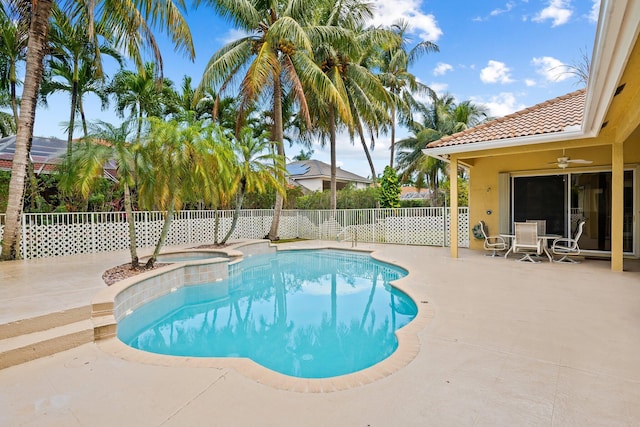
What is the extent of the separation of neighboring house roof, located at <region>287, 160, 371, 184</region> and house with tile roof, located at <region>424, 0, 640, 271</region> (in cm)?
1850

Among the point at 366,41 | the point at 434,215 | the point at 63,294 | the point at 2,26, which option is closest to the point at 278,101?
the point at 366,41

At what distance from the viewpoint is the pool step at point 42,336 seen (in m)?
4.07

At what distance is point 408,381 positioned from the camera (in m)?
3.42

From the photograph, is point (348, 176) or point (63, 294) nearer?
point (63, 294)

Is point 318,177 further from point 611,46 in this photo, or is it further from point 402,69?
point 611,46

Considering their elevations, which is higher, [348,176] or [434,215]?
[348,176]

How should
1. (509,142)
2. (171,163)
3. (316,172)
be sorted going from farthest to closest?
(316,172), (509,142), (171,163)

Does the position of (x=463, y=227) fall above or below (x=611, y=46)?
below

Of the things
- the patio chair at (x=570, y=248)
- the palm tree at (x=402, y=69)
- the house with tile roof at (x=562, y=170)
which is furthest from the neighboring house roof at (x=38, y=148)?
the palm tree at (x=402, y=69)

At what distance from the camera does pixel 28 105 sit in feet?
31.6

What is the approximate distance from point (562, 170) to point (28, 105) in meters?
15.7

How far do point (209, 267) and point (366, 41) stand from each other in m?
14.9

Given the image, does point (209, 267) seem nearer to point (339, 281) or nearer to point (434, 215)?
point (339, 281)

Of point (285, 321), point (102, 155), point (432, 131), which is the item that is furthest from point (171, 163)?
point (432, 131)
